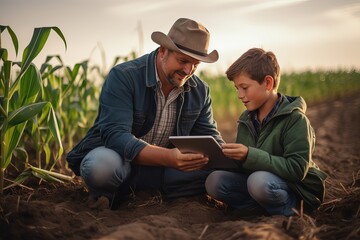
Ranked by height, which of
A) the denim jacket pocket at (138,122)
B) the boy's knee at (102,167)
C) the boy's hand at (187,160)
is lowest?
the boy's knee at (102,167)

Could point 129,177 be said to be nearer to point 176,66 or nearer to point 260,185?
point 176,66

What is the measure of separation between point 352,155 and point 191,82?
317 centimetres

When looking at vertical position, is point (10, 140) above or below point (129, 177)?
above

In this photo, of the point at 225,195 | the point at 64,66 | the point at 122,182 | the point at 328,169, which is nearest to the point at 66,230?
the point at 122,182

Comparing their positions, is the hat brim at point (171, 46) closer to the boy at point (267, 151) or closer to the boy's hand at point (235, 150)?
the boy at point (267, 151)

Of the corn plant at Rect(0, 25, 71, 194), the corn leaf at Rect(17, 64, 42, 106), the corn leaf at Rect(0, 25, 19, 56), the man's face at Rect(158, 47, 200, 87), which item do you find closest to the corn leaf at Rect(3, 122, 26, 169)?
the corn plant at Rect(0, 25, 71, 194)

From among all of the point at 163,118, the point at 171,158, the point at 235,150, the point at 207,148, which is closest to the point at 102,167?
the point at 171,158

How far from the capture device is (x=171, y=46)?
2959 millimetres

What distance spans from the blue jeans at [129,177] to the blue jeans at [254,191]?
0.89 feet

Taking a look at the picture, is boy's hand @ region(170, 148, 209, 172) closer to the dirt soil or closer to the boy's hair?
the dirt soil

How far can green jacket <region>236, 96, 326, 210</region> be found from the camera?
2.67 m

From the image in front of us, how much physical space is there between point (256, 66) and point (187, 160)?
681mm

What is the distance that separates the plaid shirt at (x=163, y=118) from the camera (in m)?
3.24

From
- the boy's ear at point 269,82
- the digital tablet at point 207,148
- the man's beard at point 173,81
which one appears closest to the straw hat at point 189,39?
the man's beard at point 173,81
